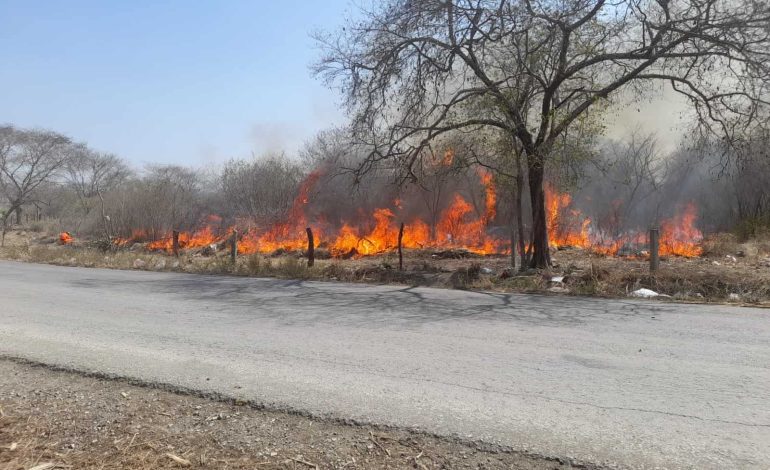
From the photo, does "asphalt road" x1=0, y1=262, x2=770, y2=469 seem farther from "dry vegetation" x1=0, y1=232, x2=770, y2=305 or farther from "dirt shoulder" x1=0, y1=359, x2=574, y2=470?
"dry vegetation" x1=0, y1=232, x2=770, y2=305

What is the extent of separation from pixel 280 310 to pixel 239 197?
19821 millimetres

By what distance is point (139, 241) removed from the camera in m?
28.9

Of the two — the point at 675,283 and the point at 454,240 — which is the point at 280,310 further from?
the point at 454,240

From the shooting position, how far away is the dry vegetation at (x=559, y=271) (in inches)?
399

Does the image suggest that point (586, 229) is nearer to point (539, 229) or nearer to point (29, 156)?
point (539, 229)

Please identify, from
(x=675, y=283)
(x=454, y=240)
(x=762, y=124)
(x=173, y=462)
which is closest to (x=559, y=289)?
(x=675, y=283)

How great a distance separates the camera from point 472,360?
209 inches

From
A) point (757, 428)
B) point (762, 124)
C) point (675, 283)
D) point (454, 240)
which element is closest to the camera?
point (757, 428)

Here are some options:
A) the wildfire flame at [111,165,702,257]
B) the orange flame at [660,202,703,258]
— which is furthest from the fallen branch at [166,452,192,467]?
the orange flame at [660,202,703,258]

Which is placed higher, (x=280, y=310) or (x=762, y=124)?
(x=762, y=124)

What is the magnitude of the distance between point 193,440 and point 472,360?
2743mm

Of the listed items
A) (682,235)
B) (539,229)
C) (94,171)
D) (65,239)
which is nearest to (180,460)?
(539,229)

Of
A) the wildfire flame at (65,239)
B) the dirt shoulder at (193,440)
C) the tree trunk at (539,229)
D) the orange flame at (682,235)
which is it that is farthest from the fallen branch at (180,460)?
the wildfire flame at (65,239)

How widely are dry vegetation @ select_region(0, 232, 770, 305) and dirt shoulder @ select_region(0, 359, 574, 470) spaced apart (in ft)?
25.5
